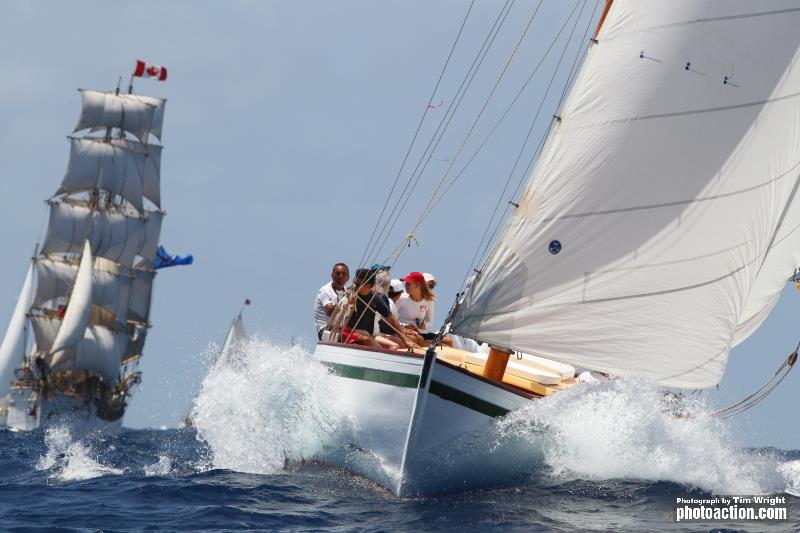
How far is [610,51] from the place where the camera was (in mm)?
11906

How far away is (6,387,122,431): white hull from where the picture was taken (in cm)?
6569

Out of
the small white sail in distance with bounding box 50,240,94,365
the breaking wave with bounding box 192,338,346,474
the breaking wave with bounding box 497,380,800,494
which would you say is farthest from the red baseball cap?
the small white sail in distance with bounding box 50,240,94,365

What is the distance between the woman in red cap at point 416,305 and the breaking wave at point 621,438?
3.79 meters

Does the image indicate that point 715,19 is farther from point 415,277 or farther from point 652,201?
point 415,277

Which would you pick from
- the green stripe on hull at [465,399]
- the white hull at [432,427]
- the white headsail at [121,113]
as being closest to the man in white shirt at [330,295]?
the white hull at [432,427]

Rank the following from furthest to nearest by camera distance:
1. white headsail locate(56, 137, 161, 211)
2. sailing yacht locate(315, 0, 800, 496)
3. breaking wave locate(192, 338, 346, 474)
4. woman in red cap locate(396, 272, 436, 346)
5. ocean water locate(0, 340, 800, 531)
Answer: white headsail locate(56, 137, 161, 211)
woman in red cap locate(396, 272, 436, 346)
breaking wave locate(192, 338, 346, 474)
sailing yacht locate(315, 0, 800, 496)
ocean water locate(0, 340, 800, 531)

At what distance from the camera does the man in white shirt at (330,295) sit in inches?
588

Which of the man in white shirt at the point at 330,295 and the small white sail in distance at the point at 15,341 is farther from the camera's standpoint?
the small white sail in distance at the point at 15,341

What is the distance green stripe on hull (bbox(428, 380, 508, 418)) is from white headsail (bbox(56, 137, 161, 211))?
63.9 meters

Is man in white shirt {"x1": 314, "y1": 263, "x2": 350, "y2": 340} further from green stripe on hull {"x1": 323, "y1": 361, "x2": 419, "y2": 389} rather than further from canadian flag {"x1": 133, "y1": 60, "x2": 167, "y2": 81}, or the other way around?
canadian flag {"x1": 133, "y1": 60, "x2": 167, "y2": 81}

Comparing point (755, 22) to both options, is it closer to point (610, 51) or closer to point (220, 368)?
point (610, 51)

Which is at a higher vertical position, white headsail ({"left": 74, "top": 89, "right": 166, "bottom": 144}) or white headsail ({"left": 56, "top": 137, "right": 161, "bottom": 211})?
white headsail ({"left": 74, "top": 89, "right": 166, "bottom": 144})

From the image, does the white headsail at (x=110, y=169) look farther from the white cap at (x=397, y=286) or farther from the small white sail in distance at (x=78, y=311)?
the white cap at (x=397, y=286)

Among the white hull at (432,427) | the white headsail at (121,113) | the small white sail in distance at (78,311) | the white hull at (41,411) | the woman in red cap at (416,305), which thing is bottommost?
the white hull at (41,411)
